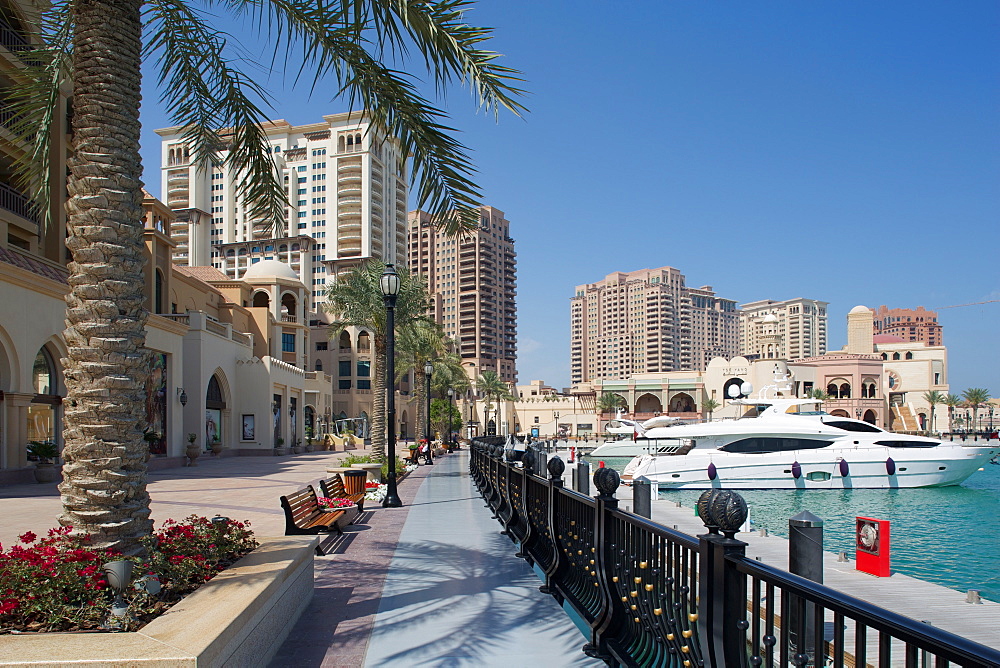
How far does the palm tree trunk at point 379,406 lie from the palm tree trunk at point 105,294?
60.7ft

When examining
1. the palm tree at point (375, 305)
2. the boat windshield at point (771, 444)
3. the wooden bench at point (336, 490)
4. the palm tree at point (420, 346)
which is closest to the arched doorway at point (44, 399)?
the palm tree at point (375, 305)

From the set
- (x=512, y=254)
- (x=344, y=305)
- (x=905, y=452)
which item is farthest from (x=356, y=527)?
(x=512, y=254)

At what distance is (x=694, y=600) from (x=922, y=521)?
2128 cm

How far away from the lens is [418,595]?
735 cm

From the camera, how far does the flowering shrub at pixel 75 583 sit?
13.9 ft

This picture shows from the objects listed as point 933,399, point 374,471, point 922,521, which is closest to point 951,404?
point 933,399

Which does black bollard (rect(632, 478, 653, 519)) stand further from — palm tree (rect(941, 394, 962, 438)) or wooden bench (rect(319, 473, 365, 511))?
palm tree (rect(941, 394, 962, 438))

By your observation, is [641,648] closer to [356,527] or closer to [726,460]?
A: [356,527]

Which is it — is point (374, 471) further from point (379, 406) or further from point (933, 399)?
point (933, 399)

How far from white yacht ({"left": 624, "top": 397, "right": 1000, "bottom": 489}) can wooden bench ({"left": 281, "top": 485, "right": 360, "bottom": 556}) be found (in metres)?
18.3

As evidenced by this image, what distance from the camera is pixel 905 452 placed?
2884 centimetres

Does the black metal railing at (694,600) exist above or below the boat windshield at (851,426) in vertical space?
above

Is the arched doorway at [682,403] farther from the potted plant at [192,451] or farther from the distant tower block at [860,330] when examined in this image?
the potted plant at [192,451]

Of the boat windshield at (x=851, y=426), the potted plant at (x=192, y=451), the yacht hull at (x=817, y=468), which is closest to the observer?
the yacht hull at (x=817, y=468)
